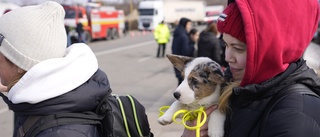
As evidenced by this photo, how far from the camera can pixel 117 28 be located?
94.1 feet

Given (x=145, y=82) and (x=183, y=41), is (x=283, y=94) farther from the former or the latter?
(x=145, y=82)

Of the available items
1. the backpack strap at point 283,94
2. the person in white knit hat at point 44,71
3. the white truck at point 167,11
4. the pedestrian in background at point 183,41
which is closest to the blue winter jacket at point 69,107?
the person in white knit hat at point 44,71

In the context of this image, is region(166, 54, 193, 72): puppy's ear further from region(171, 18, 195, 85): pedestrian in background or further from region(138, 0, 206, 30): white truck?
region(138, 0, 206, 30): white truck

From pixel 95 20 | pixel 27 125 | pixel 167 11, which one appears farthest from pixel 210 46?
pixel 167 11

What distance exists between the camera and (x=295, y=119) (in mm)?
1234

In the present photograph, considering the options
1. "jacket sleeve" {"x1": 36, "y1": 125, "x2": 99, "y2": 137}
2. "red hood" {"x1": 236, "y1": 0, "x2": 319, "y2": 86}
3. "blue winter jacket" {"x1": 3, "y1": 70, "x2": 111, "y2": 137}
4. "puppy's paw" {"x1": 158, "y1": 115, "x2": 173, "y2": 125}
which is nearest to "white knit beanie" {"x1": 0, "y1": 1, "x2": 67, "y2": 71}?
"blue winter jacket" {"x1": 3, "y1": 70, "x2": 111, "y2": 137}

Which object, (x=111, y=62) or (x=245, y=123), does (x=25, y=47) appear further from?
(x=111, y=62)

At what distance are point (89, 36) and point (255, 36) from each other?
2358cm

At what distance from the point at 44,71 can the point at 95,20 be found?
77.2 ft

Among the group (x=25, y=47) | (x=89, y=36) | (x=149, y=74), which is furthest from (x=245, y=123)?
(x=89, y=36)

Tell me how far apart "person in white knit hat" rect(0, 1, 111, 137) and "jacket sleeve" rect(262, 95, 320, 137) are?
76cm

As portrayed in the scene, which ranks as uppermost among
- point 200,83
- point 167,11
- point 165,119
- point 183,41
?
point 200,83

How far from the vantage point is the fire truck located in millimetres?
22019

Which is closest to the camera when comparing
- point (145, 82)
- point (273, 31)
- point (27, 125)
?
point (273, 31)
